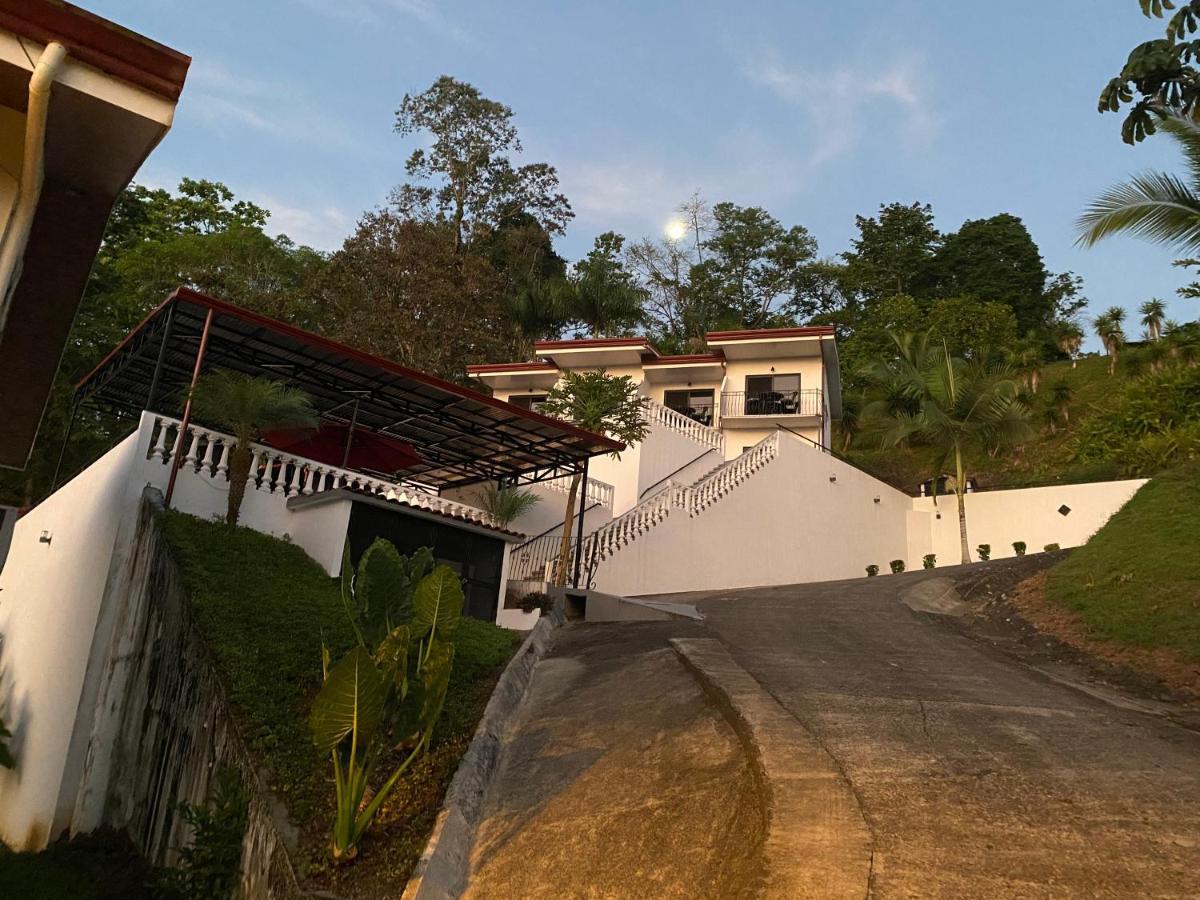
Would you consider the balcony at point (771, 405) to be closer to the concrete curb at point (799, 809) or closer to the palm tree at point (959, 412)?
the palm tree at point (959, 412)

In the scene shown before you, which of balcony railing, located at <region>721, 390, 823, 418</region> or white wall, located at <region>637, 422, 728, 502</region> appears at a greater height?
balcony railing, located at <region>721, 390, 823, 418</region>

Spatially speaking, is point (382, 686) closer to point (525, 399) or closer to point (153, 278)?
point (525, 399)

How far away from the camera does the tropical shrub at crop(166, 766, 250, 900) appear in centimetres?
577

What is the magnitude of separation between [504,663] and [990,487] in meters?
27.3

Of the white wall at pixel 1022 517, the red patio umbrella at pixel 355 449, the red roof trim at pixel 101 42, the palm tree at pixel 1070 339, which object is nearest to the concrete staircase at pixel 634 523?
the red patio umbrella at pixel 355 449

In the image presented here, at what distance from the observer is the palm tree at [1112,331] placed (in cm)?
4119

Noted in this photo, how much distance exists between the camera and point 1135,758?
6.46 metres

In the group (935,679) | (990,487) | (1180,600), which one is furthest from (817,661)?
(990,487)

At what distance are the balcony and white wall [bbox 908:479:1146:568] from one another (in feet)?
15.0

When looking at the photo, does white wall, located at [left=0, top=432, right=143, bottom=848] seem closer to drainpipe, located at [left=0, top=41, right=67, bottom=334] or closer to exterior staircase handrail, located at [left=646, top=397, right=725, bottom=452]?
drainpipe, located at [left=0, top=41, right=67, bottom=334]

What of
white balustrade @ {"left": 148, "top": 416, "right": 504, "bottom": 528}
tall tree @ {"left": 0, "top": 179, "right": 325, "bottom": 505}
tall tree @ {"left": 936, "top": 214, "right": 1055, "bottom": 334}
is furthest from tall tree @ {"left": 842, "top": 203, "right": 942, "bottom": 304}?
white balustrade @ {"left": 148, "top": 416, "right": 504, "bottom": 528}

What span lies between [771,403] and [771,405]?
0.07 m

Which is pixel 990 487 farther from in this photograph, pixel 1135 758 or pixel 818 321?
pixel 1135 758

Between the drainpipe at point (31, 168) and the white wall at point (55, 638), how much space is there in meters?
6.93
